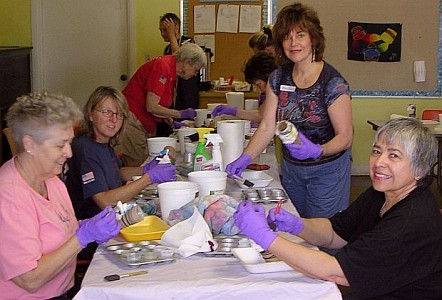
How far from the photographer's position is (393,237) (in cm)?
178

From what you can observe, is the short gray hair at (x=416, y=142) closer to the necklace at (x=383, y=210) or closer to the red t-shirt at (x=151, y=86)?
the necklace at (x=383, y=210)

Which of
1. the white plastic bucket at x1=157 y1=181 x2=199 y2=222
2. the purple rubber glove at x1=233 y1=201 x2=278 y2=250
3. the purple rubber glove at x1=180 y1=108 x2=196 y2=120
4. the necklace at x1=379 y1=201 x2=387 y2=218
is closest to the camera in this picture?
the purple rubber glove at x1=233 y1=201 x2=278 y2=250

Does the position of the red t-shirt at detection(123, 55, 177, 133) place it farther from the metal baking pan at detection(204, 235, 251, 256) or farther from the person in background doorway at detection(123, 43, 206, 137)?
the metal baking pan at detection(204, 235, 251, 256)

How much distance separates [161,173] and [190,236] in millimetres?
644

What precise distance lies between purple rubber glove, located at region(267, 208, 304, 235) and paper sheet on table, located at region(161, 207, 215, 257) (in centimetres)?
20

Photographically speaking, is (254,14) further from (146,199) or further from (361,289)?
(361,289)

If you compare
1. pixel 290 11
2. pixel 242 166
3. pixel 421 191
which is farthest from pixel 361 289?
pixel 290 11

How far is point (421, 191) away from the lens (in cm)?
192

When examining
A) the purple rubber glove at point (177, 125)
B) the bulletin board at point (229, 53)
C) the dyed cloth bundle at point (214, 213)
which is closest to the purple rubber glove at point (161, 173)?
the dyed cloth bundle at point (214, 213)

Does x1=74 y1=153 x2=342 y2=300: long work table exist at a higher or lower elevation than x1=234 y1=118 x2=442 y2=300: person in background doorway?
lower

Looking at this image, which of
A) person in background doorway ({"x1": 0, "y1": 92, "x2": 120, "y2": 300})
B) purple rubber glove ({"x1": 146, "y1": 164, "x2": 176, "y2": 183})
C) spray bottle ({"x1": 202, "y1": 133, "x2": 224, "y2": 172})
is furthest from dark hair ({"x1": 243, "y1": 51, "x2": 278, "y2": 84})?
person in background doorway ({"x1": 0, "y1": 92, "x2": 120, "y2": 300})

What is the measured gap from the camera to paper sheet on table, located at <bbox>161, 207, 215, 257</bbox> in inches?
76.0

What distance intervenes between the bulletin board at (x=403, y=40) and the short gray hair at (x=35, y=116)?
4464 mm

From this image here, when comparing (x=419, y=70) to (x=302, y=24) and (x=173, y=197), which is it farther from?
(x=173, y=197)
